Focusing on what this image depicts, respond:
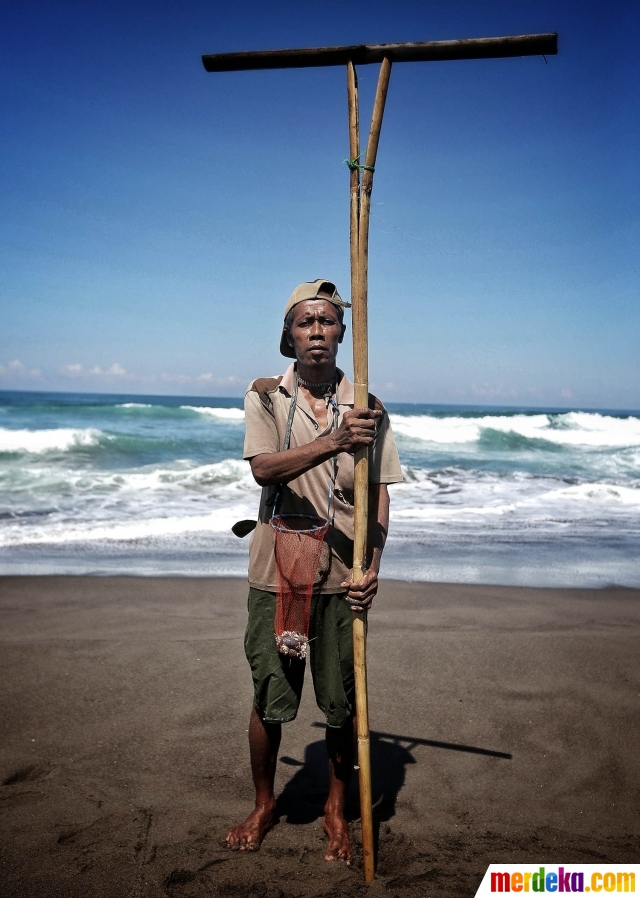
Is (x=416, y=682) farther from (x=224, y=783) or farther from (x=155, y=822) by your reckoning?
(x=155, y=822)

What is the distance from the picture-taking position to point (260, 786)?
2.82m

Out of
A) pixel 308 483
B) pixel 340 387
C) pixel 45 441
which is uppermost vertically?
pixel 340 387

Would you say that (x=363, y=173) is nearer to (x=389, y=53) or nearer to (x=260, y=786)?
(x=389, y=53)

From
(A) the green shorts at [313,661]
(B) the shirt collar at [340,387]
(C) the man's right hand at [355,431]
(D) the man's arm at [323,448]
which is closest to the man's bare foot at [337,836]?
(A) the green shorts at [313,661]

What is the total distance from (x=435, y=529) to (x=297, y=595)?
22.3 feet

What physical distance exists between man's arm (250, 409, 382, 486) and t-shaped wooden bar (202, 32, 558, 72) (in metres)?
1.38

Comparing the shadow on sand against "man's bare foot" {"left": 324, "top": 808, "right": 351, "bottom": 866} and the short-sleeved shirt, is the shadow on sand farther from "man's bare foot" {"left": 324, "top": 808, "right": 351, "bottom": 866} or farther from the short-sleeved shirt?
the short-sleeved shirt

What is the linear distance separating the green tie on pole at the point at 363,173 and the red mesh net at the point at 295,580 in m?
0.17

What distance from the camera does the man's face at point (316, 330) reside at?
8.79ft

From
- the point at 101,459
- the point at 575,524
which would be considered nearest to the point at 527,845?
the point at 575,524

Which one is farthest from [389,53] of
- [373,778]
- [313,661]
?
[373,778]

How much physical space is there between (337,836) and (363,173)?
2.59 m

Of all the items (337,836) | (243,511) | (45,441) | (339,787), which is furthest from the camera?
(45,441)

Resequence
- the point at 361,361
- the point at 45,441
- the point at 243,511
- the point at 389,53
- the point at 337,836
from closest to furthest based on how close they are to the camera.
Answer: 1. the point at 361,361
2. the point at 389,53
3. the point at 337,836
4. the point at 243,511
5. the point at 45,441
